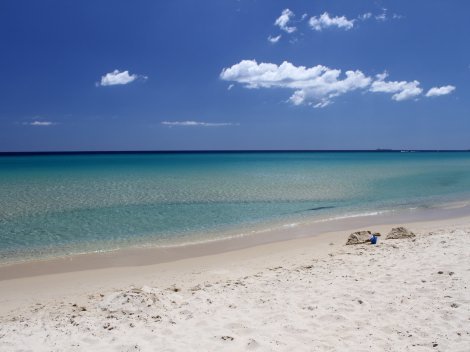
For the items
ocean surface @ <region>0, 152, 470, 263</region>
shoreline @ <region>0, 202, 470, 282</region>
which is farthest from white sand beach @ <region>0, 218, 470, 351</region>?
ocean surface @ <region>0, 152, 470, 263</region>

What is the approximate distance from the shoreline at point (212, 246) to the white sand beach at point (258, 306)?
0.60 meters

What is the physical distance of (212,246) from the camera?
1224cm

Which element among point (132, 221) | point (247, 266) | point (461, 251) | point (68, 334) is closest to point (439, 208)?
point (461, 251)

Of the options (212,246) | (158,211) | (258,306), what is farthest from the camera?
(158,211)

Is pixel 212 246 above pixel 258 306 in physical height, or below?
below

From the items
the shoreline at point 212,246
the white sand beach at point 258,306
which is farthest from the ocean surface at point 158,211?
the white sand beach at point 258,306

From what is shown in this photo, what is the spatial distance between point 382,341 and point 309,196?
61.3 ft

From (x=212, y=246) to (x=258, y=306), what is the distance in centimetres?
586

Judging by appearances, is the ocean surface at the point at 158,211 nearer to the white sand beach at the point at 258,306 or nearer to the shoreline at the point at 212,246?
the shoreline at the point at 212,246

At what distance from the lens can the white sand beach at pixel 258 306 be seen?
526 cm

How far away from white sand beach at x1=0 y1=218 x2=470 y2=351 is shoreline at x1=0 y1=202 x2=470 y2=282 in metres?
Result: 0.60

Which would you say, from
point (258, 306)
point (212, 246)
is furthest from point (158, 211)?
point (258, 306)

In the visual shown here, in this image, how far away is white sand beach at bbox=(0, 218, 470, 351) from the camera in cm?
526

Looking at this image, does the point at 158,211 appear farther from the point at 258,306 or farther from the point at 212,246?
the point at 258,306
